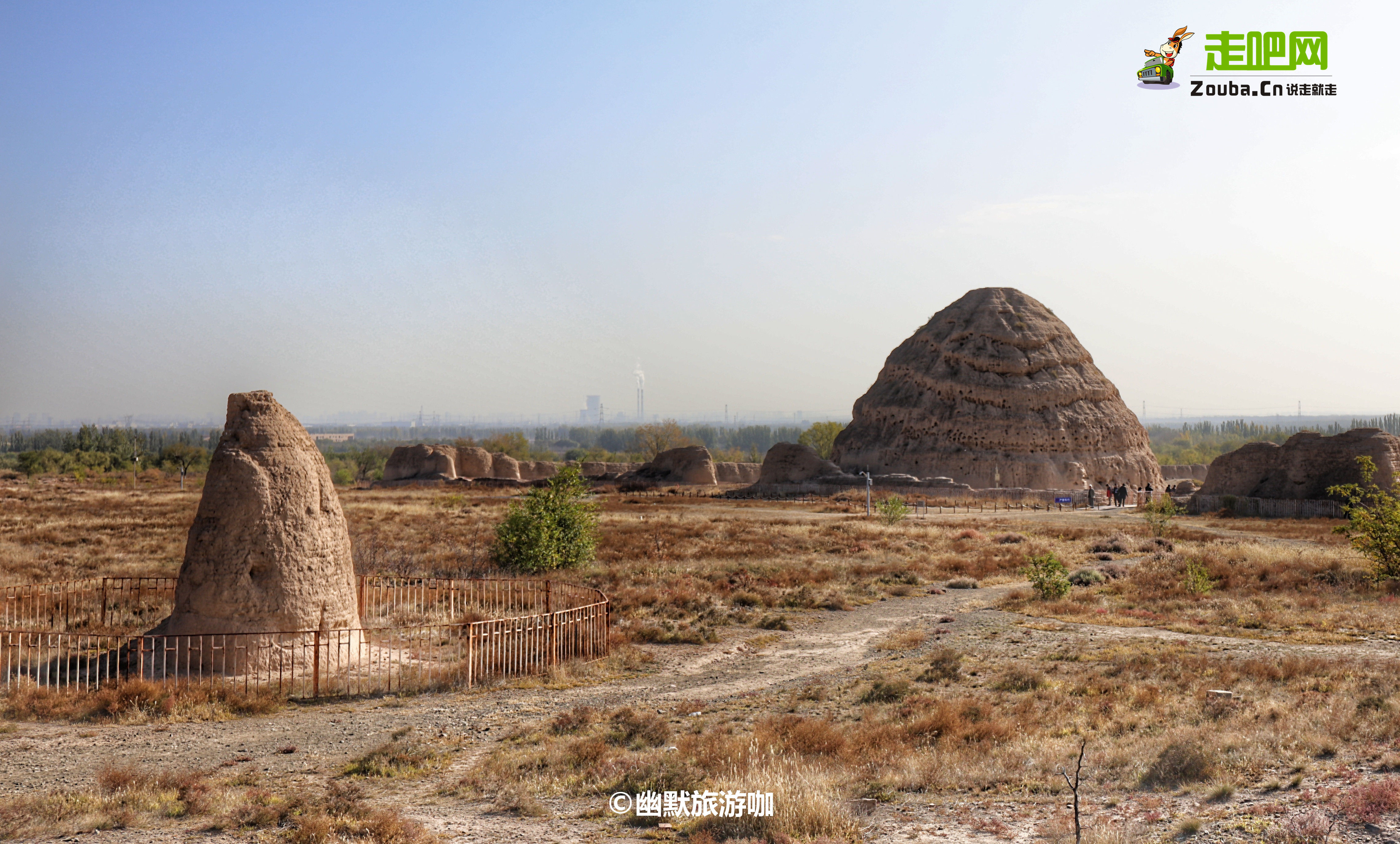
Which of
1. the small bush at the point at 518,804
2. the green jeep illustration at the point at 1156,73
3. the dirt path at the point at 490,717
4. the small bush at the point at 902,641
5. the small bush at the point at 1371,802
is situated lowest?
the small bush at the point at 902,641

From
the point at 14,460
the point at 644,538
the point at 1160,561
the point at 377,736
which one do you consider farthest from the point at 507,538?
the point at 14,460

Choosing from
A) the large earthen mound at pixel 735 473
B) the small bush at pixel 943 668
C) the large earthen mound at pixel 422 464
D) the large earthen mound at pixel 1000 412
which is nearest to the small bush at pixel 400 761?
the small bush at pixel 943 668

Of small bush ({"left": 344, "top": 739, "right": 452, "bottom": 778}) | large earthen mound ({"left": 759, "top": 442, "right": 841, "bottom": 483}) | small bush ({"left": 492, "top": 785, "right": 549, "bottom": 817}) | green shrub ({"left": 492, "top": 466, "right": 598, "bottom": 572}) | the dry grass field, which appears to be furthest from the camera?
large earthen mound ({"left": 759, "top": 442, "right": 841, "bottom": 483})

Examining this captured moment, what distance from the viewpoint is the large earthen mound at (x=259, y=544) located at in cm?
974

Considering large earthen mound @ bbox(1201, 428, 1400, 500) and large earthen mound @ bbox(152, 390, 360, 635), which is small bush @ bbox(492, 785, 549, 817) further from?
large earthen mound @ bbox(1201, 428, 1400, 500)

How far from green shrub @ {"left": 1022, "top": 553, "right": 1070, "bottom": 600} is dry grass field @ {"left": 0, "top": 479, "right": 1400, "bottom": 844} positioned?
294 millimetres

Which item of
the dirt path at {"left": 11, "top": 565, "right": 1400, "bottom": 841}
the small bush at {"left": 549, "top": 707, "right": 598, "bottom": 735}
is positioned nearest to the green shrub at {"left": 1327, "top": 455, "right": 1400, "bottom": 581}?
the dirt path at {"left": 11, "top": 565, "right": 1400, "bottom": 841}

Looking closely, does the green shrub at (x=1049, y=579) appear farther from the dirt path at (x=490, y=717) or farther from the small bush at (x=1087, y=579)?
the dirt path at (x=490, y=717)

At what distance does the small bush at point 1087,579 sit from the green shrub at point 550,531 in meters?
10.2

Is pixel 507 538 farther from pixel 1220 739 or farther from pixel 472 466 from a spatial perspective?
pixel 472 466

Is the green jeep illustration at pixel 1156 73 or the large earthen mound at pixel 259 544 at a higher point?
the green jeep illustration at pixel 1156 73

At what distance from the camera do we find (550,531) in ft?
64.3

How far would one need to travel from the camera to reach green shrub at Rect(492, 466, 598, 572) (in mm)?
19359

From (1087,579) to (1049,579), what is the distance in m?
2.27
